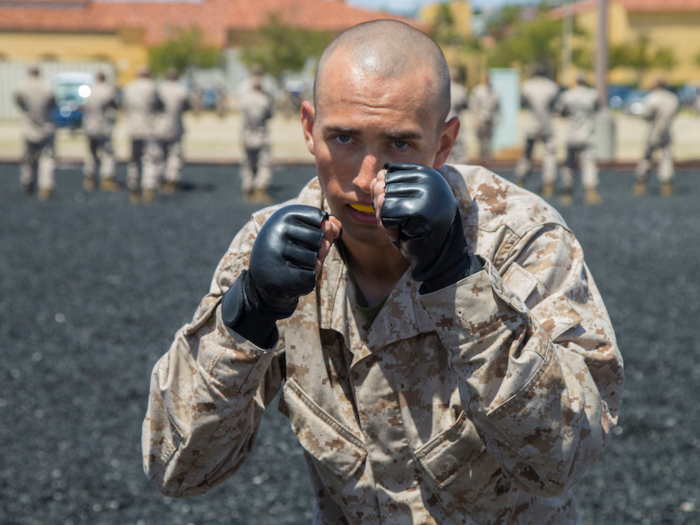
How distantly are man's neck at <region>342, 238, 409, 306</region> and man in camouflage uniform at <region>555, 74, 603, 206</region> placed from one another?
1066 centimetres

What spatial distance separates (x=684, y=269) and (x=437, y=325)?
23.8 ft

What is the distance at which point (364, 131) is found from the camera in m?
1.63

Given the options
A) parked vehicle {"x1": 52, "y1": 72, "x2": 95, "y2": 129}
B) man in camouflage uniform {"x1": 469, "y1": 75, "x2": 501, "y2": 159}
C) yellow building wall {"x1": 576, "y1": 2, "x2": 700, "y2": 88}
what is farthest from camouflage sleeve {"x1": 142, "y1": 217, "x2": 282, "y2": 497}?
yellow building wall {"x1": 576, "y1": 2, "x2": 700, "y2": 88}

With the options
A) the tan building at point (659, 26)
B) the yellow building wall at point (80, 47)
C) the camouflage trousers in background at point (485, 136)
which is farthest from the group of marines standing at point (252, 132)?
the tan building at point (659, 26)

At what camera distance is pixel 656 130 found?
12.9 meters

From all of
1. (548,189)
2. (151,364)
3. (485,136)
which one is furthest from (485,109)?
(151,364)

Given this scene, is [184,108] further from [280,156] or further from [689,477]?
[689,477]

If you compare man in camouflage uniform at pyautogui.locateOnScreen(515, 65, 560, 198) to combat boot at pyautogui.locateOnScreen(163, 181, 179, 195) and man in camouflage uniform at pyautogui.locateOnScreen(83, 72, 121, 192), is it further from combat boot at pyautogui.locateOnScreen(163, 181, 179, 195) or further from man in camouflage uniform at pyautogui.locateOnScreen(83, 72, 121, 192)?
man in camouflage uniform at pyautogui.locateOnScreen(83, 72, 121, 192)

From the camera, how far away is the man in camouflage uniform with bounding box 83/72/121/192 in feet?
44.7

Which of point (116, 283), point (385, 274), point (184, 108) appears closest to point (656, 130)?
point (184, 108)

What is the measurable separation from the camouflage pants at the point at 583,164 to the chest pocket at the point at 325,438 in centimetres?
1091

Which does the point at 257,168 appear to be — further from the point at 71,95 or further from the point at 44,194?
the point at 71,95

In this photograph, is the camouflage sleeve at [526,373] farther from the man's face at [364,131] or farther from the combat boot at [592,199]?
the combat boot at [592,199]

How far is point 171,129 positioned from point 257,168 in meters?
1.47
